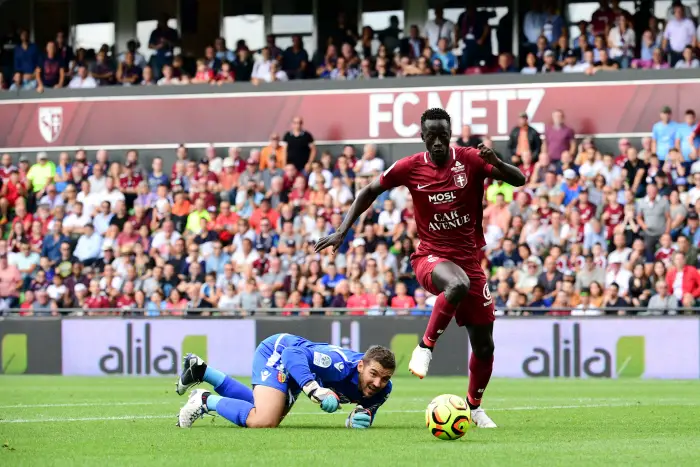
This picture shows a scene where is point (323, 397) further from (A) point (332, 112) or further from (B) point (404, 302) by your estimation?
(A) point (332, 112)

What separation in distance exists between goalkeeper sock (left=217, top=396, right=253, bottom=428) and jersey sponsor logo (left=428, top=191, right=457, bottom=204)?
216 centimetres

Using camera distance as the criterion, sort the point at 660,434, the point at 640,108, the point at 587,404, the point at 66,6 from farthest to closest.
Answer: the point at 66,6 → the point at 640,108 → the point at 587,404 → the point at 660,434

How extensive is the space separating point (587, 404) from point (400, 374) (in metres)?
7.86

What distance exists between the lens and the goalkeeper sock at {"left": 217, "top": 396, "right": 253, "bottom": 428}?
10.1 meters

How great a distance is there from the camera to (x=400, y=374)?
21.3 m

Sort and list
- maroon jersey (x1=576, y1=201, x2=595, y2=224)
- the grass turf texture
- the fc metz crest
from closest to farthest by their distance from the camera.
A: the grass turf texture, maroon jersey (x1=576, y1=201, x2=595, y2=224), the fc metz crest

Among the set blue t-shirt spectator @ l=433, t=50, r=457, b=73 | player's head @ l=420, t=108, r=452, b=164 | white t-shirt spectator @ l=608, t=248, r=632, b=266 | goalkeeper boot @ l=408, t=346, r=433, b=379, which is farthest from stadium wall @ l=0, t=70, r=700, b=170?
goalkeeper boot @ l=408, t=346, r=433, b=379

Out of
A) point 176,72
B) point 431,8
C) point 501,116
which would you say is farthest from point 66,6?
point 501,116

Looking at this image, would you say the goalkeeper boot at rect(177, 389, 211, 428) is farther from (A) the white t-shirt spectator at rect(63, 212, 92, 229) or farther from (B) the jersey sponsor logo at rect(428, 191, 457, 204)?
(A) the white t-shirt spectator at rect(63, 212, 92, 229)

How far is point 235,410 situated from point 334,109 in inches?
689

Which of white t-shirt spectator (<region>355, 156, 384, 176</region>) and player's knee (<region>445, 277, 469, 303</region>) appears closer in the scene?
player's knee (<region>445, 277, 469, 303</region>)

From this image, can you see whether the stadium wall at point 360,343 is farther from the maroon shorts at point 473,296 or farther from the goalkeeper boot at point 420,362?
the goalkeeper boot at point 420,362

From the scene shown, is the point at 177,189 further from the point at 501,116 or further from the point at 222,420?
the point at 222,420

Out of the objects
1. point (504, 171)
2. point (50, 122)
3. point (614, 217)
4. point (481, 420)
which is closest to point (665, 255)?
point (614, 217)
